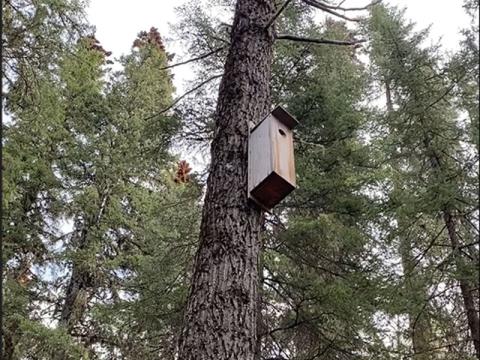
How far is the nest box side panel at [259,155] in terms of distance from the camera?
244cm

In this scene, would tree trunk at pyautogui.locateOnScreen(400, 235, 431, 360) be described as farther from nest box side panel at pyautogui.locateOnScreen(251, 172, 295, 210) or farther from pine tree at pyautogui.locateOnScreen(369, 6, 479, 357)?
nest box side panel at pyautogui.locateOnScreen(251, 172, 295, 210)

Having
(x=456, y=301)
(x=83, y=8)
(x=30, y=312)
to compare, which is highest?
(x=83, y=8)

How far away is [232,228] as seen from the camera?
2.35 m

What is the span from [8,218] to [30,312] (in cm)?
152

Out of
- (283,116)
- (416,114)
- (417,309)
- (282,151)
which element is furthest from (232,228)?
(416,114)

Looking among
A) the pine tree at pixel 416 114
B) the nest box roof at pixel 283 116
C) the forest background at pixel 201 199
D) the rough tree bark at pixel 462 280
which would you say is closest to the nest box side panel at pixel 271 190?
the nest box roof at pixel 283 116

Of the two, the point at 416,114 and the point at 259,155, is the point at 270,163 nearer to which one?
the point at 259,155

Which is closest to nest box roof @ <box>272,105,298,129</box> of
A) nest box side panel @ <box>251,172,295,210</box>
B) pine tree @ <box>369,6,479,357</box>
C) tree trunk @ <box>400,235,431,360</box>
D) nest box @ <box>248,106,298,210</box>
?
nest box @ <box>248,106,298,210</box>

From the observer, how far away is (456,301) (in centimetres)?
222

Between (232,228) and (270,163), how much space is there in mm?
390

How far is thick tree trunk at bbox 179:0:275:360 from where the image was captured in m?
2.07

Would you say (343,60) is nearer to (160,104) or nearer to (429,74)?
(429,74)

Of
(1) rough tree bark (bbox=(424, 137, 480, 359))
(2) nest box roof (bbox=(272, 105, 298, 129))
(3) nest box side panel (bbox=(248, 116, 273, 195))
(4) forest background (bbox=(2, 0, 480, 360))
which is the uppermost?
(4) forest background (bbox=(2, 0, 480, 360))

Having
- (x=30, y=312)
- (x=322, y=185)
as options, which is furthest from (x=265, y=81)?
(x=30, y=312)
